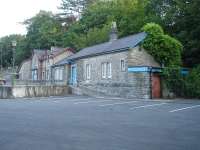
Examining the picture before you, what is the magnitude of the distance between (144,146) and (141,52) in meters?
23.8

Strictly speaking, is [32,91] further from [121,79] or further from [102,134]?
[102,134]

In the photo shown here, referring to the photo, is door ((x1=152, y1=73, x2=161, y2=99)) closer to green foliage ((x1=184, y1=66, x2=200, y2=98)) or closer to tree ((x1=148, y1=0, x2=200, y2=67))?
green foliage ((x1=184, y1=66, x2=200, y2=98))

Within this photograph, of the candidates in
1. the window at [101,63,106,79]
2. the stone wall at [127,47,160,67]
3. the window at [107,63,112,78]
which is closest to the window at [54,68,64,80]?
the window at [101,63,106,79]

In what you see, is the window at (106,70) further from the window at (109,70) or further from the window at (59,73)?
the window at (59,73)

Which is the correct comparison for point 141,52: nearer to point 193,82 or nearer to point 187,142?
point 193,82

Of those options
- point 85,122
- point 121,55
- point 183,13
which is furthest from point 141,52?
point 85,122

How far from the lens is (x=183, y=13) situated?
134 ft

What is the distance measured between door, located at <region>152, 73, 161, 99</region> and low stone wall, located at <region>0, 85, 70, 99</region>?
12314 millimetres

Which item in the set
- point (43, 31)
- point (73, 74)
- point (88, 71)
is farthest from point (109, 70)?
point (43, 31)

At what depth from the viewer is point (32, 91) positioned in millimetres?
36688

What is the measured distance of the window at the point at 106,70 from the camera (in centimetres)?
3486

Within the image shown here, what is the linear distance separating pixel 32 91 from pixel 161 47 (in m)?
14.2

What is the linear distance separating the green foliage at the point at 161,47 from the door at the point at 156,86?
130 inches

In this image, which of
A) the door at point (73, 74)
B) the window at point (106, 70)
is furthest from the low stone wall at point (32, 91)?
the window at point (106, 70)
